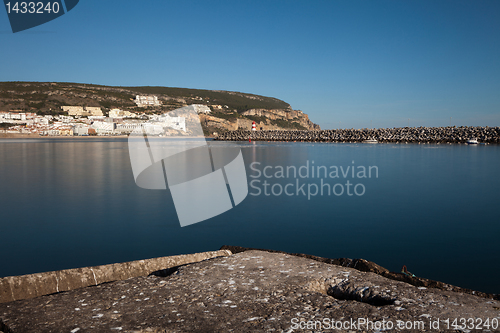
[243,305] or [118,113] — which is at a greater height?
[118,113]

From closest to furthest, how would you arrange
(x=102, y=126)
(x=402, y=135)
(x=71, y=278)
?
(x=71, y=278), (x=402, y=135), (x=102, y=126)

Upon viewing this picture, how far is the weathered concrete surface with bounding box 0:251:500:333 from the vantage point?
2150 mm

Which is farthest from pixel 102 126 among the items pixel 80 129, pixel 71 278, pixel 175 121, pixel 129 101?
pixel 71 278

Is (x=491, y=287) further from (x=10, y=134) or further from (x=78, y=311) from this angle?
(x=10, y=134)

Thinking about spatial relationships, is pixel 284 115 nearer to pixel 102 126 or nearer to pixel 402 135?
pixel 102 126

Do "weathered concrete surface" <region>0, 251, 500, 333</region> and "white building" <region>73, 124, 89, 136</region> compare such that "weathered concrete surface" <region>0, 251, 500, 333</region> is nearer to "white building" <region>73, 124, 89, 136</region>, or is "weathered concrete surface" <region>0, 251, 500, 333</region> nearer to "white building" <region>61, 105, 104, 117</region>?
"white building" <region>73, 124, 89, 136</region>

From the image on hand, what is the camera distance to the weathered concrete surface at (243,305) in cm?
215

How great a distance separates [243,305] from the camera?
2.43 meters

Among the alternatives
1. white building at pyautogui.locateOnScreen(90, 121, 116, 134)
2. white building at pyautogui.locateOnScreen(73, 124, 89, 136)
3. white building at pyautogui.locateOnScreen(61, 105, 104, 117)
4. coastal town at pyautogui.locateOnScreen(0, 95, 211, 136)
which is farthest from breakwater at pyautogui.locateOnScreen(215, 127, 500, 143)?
white building at pyautogui.locateOnScreen(61, 105, 104, 117)

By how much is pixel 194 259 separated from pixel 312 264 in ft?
4.52

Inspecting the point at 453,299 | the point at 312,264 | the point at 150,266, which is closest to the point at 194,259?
the point at 150,266

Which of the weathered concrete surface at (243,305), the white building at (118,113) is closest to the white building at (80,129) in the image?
the white building at (118,113)

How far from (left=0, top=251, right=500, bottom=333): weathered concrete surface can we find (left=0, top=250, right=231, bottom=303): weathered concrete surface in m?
0.38

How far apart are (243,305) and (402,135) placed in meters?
58.8
